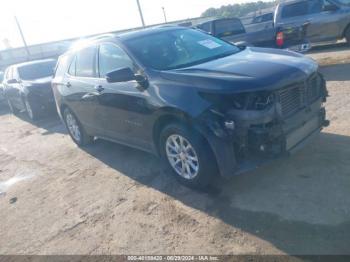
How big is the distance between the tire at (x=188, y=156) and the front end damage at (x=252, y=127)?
19 cm

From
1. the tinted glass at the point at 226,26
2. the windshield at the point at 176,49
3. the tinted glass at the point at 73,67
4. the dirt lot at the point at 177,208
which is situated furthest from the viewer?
the tinted glass at the point at 226,26

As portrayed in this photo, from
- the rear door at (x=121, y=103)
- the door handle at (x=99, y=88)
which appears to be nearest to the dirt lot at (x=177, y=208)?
the rear door at (x=121, y=103)

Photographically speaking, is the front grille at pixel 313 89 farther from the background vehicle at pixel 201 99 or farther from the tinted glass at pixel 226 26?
the tinted glass at pixel 226 26

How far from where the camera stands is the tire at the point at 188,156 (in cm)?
393

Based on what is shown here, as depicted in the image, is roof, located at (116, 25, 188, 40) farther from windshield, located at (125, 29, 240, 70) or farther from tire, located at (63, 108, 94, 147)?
tire, located at (63, 108, 94, 147)

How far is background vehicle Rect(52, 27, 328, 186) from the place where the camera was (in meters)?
3.68

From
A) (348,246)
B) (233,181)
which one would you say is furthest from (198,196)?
(348,246)

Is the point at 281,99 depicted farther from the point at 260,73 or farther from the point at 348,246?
the point at 348,246

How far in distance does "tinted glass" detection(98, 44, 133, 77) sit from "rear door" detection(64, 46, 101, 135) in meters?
0.20

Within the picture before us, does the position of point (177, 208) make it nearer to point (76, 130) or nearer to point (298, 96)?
point (298, 96)

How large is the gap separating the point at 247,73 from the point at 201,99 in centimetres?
56

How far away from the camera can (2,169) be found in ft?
22.6

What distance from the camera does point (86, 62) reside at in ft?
19.2

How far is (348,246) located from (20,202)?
432cm
